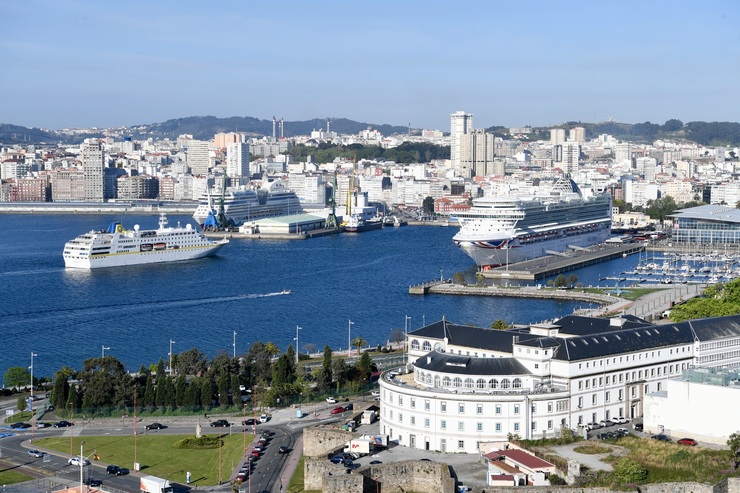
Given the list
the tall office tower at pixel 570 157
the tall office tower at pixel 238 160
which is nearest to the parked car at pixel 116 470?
the tall office tower at pixel 238 160

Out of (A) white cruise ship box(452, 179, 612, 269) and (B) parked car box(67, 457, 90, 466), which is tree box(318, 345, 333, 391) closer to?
(B) parked car box(67, 457, 90, 466)

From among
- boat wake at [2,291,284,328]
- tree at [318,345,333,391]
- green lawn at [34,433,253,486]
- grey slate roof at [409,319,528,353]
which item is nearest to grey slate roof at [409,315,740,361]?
grey slate roof at [409,319,528,353]

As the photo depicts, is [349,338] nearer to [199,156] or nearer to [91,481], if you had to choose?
[91,481]

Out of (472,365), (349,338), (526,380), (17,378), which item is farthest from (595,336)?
(17,378)

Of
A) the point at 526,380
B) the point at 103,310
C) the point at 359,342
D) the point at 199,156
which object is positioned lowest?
the point at 103,310

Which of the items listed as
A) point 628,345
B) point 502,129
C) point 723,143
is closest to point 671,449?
point 628,345
